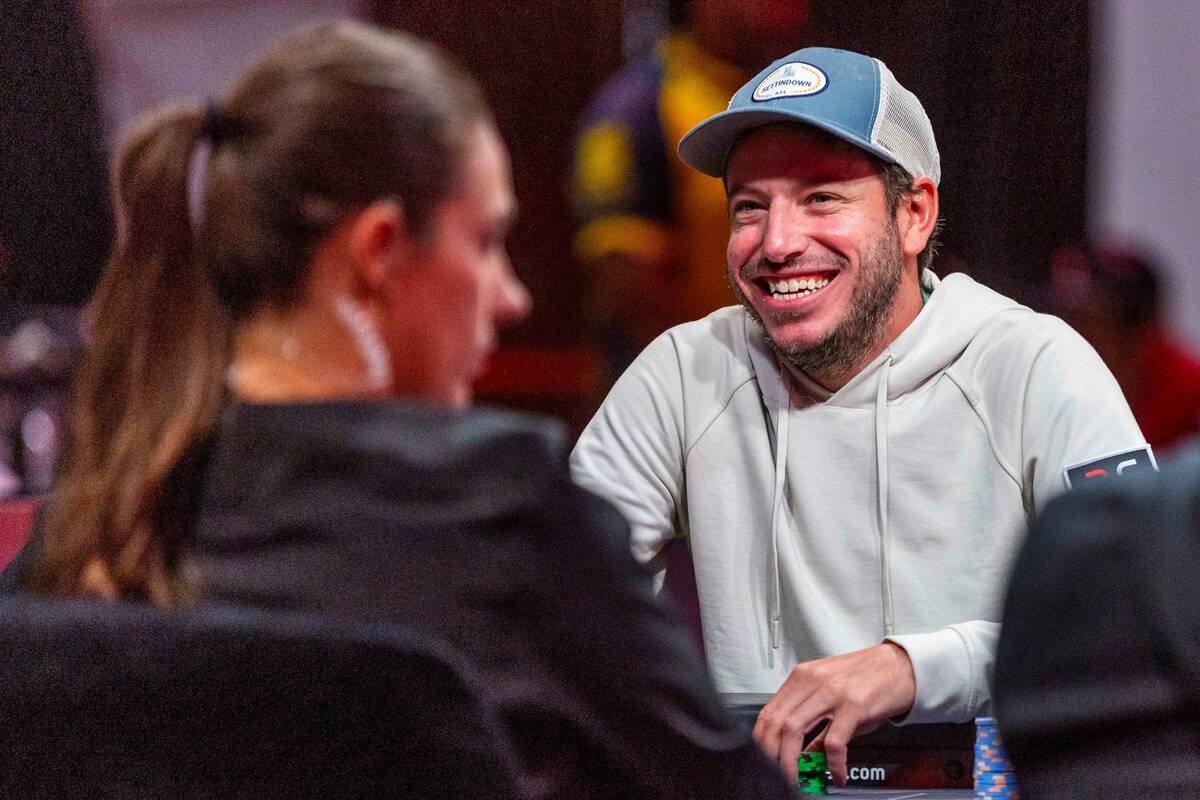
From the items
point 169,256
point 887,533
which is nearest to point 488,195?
point 169,256

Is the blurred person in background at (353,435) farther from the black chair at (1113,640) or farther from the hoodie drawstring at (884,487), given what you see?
the hoodie drawstring at (884,487)

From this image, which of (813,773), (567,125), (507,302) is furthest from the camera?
(567,125)

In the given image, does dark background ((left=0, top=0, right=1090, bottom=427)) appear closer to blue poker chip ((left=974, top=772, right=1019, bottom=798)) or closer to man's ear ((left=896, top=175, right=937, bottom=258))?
man's ear ((left=896, top=175, right=937, bottom=258))

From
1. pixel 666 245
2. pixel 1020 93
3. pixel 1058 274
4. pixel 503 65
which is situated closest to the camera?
pixel 666 245

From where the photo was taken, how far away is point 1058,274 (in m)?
2.97

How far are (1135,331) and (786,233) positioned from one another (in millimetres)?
1804

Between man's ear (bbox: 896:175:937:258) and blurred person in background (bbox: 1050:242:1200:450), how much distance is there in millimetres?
1510

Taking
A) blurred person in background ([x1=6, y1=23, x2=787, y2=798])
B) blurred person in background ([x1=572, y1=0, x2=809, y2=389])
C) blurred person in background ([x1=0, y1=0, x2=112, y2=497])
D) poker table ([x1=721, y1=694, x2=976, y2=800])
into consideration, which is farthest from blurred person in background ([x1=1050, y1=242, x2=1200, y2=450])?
blurred person in background ([x1=6, y1=23, x2=787, y2=798])

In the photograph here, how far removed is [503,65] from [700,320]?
1.79 metres

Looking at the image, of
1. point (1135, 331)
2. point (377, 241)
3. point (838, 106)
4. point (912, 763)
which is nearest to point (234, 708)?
point (377, 241)

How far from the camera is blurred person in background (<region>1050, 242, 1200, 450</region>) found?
2871 millimetres

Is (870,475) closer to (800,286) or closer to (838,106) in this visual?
(800,286)

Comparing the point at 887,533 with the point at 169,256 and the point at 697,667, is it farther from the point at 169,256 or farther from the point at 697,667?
the point at 169,256

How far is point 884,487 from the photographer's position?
1.41 meters
